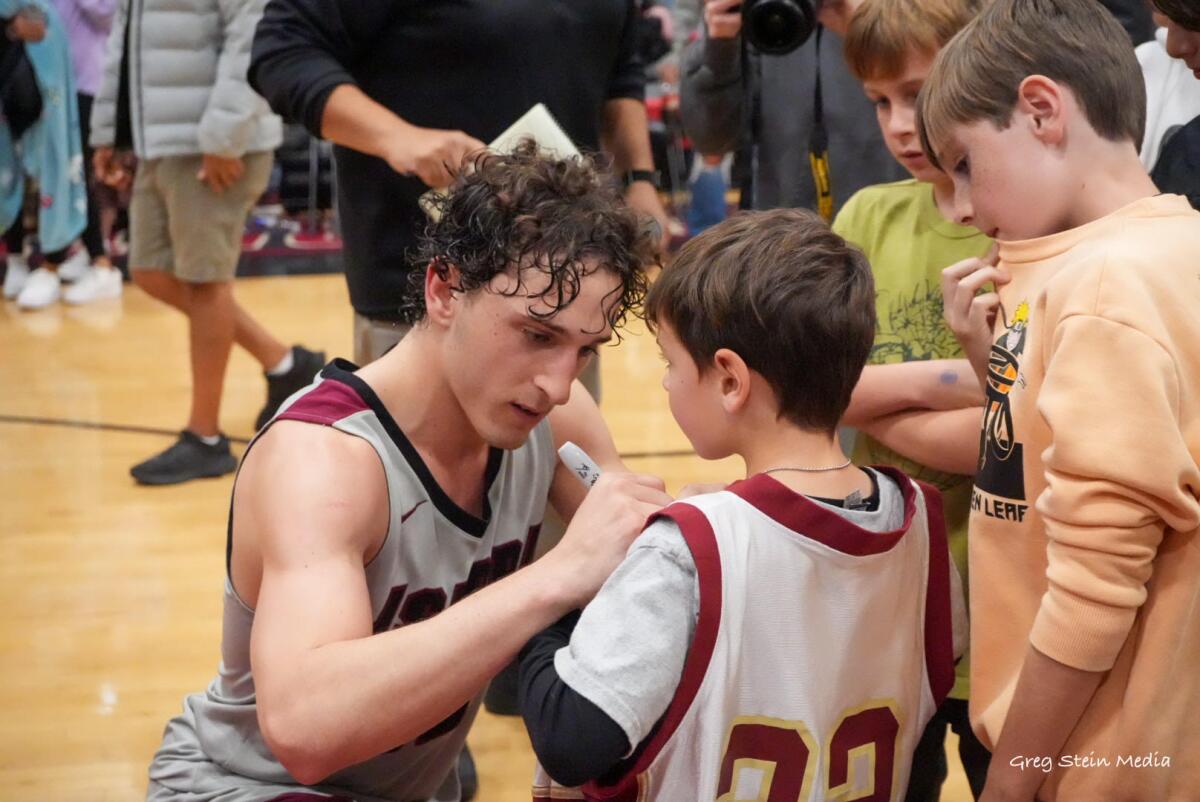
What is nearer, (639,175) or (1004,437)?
(1004,437)

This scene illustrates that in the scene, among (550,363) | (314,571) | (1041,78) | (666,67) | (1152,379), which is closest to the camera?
(1152,379)

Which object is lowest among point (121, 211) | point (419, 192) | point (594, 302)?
point (121, 211)

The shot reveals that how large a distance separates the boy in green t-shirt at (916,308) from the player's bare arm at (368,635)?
46 cm

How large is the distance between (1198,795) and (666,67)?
655 cm

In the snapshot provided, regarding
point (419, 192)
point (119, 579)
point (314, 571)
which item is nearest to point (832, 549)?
point (314, 571)

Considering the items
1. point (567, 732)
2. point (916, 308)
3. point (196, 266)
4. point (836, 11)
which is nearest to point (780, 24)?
point (836, 11)

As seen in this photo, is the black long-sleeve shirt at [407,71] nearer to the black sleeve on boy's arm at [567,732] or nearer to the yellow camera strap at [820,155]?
Result: the yellow camera strap at [820,155]

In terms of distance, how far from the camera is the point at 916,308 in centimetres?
179

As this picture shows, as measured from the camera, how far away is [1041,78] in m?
1.30

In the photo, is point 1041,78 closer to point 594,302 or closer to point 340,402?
point 594,302

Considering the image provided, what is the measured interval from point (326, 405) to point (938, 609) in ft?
2.31


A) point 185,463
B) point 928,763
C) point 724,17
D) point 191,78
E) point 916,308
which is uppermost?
point 724,17

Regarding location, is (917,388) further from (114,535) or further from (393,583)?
(114,535)

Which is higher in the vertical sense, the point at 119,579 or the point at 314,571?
the point at 314,571
